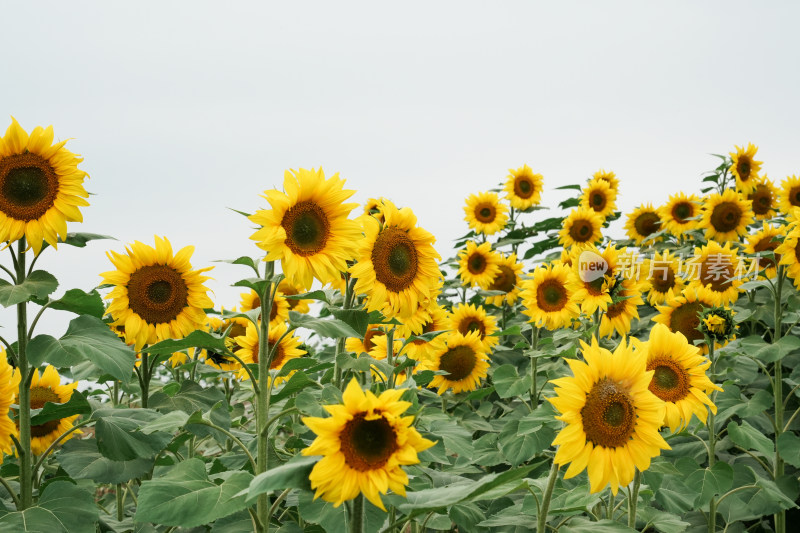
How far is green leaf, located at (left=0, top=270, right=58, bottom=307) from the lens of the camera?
2209 mm

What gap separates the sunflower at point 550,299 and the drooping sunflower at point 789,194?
3.34 m

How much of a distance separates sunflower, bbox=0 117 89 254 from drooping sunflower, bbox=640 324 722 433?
2087 millimetres

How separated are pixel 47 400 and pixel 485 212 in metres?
4.73

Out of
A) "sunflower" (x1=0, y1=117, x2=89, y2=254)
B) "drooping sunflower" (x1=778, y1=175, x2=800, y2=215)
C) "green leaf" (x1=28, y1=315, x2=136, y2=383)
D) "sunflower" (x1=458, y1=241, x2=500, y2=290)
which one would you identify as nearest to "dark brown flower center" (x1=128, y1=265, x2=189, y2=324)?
"green leaf" (x1=28, y1=315, x2=136, y2=383)

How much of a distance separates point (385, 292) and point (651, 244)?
195 inches

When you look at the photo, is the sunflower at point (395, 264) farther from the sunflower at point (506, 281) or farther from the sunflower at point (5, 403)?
Answer: the sunflower at point (506, 281)

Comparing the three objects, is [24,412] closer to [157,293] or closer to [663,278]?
[157,293]

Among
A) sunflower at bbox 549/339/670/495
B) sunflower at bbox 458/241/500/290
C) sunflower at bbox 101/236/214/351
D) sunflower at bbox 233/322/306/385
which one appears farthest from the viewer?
sunflower at bbox 458/241/500/290

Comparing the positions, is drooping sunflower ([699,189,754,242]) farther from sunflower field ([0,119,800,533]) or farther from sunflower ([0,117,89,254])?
sunflower ([0,117,89,254])

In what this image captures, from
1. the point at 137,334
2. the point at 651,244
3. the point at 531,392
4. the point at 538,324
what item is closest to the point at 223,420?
the point at 137,334

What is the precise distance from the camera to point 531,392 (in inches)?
156

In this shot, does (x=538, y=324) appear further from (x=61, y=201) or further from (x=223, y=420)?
(x=61, y=201)

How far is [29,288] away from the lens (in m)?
2.31

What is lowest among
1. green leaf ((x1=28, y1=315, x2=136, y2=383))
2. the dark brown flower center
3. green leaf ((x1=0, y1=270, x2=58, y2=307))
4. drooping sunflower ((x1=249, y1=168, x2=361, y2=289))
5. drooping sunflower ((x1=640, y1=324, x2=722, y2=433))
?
drooping sunflower ((x1=640, y1=324, x2=722, y2=433))
